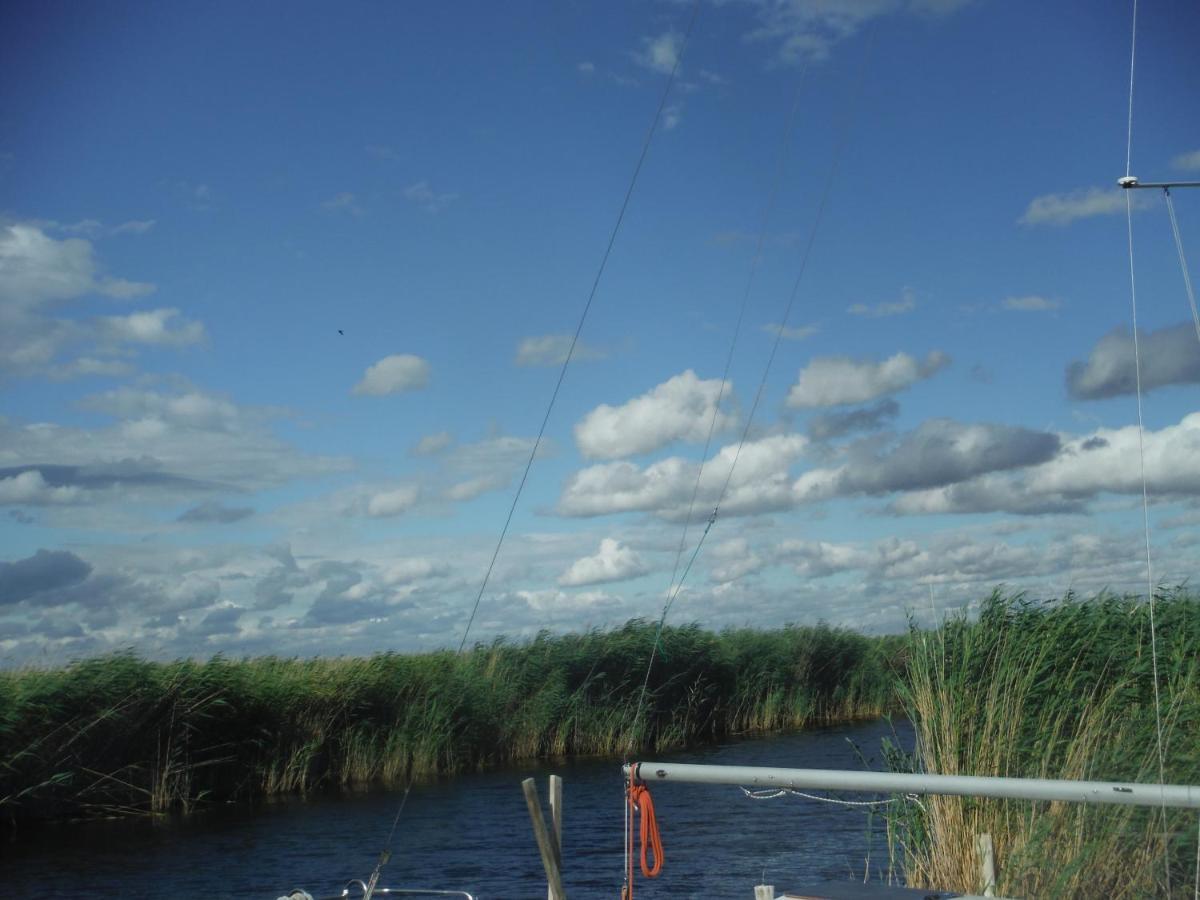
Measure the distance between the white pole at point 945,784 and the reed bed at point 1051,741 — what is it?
225cm

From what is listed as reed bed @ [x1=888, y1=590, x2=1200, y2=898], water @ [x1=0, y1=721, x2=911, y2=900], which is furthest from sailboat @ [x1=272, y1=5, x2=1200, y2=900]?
water @ [x1=0, y1=721, x2=911, y2=900]

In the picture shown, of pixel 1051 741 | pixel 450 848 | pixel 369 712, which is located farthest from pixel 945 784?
pixel 369 712

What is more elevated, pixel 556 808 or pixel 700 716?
pixel 556 808

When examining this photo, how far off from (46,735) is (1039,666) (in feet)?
54.1

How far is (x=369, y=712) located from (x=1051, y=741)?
1801 centimetres

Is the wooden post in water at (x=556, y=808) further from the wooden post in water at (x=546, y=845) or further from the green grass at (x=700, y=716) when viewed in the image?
the green grass at (x=700, y=716)

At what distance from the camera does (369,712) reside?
80.7ft

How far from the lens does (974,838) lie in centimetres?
864

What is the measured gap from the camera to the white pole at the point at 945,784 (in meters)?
4.55

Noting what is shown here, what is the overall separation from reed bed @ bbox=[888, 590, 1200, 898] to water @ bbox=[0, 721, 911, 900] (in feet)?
9.74

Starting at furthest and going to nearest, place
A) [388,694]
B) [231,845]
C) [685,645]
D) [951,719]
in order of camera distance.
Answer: [685,645]
[388,694]
[231,845]
[951,719]

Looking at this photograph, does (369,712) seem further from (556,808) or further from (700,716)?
(556,808)

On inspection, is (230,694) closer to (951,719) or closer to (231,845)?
(231,845)

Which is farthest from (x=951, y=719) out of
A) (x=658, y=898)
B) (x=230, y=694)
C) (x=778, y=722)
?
(x=778, y=722)
